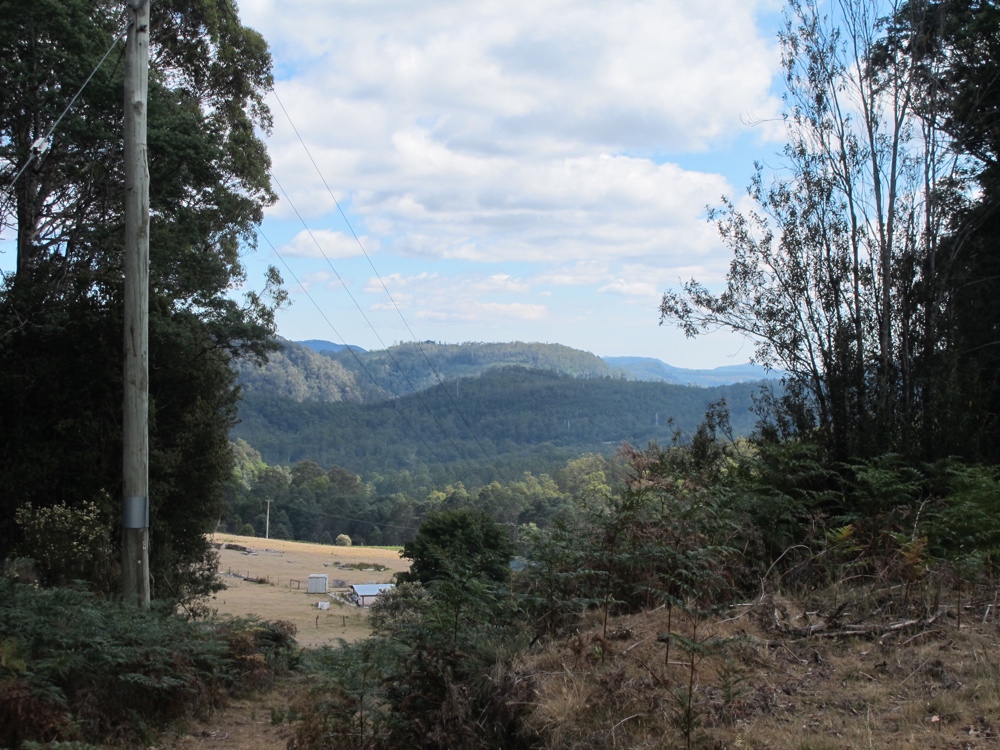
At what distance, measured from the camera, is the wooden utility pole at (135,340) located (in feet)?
29.7

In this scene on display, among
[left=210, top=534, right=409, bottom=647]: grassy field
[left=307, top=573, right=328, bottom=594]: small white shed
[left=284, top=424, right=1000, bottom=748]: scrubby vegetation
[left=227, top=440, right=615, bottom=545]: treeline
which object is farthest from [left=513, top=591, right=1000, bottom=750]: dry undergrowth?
[left=227, top=440, right=615, bottom=545]: treeline

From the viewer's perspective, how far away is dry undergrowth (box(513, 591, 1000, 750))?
13.0ft

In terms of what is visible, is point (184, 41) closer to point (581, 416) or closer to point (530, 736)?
point (530, 736)

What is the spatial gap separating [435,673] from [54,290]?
11878mm

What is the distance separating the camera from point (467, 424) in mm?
146875

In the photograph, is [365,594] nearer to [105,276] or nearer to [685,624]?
[105,276]

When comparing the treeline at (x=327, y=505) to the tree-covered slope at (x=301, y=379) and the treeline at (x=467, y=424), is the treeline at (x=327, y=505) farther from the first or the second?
the tree-covered slope at (x=301, y=379)

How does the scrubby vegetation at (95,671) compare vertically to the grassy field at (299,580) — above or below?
above

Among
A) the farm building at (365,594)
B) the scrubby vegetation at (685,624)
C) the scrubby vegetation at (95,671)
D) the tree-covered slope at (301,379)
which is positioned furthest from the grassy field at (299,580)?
the tree-covered slope at (301,379)

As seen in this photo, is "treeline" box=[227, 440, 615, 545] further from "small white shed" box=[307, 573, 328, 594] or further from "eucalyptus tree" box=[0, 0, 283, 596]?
"eucalyptus tree" box=[0, 0, 283, 596]

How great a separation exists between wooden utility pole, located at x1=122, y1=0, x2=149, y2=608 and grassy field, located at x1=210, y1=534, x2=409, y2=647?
18.4 ft

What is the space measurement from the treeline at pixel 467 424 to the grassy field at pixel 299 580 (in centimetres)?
4797

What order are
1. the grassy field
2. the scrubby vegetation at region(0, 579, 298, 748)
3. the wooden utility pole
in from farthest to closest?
the grassy field < the wooden utility pole < the scrubby vegetation at region(0, 579, 298, 748)

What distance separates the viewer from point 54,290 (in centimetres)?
1426
